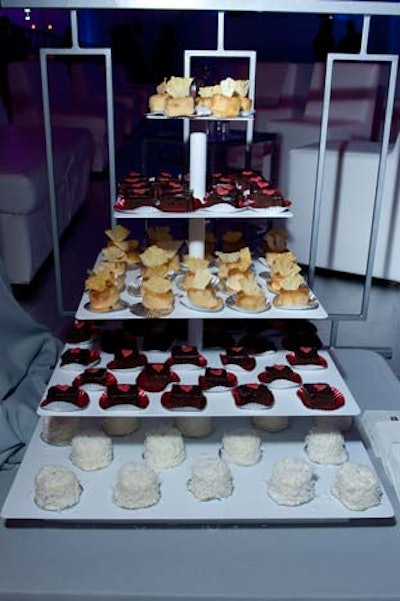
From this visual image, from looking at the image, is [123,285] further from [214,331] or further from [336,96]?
[336,96]

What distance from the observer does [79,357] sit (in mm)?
1398

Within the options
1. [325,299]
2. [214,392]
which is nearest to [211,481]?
[214,392]

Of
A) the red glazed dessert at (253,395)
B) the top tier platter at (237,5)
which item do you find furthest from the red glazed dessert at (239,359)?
the top tier platter at (237,5)

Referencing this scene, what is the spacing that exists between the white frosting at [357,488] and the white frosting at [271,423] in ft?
0.79

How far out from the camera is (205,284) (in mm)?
1334

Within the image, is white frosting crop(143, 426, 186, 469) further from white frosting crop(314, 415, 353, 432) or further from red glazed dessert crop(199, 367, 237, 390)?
white frosting crop(314, 415, 353, 432)

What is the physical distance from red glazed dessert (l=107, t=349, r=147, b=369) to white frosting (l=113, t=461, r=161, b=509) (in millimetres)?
223

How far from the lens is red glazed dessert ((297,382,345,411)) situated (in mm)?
1252

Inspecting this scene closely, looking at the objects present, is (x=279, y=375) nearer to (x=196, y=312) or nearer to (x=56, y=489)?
(x=196, y=312)

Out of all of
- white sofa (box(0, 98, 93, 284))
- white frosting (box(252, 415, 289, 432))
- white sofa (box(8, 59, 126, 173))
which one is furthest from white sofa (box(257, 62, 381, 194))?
white frosting (box(252, 415, 289, 432))

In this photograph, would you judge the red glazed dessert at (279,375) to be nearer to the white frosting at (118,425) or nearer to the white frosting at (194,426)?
the white frosting at (194,426)

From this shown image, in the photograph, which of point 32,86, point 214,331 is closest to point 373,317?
point 214,331

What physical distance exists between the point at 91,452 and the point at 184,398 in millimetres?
223

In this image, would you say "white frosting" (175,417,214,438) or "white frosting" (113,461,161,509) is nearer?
"white frosting" (113,461,161,509)
